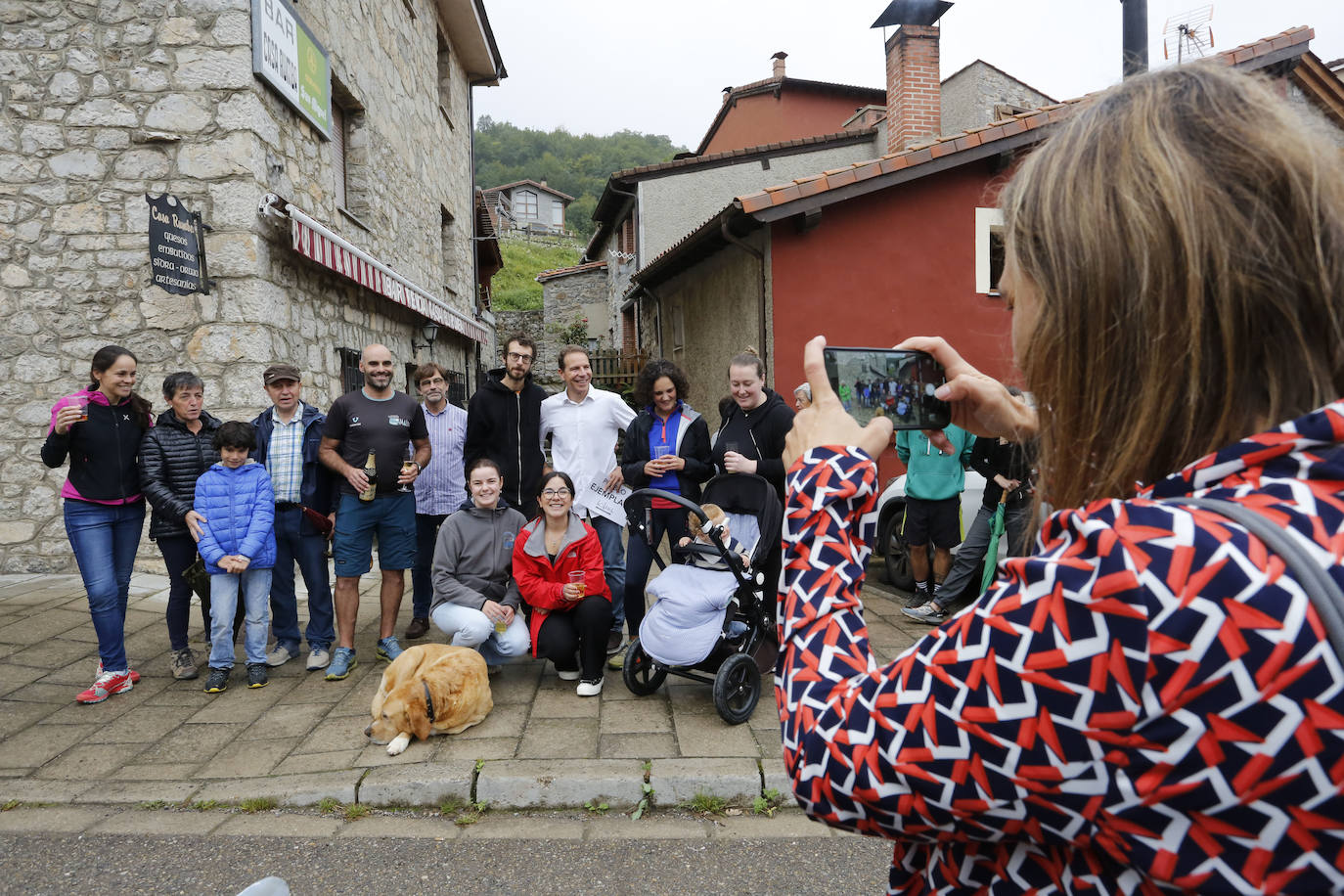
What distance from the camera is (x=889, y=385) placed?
1210 mm

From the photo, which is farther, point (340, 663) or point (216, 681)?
point (340, 663)

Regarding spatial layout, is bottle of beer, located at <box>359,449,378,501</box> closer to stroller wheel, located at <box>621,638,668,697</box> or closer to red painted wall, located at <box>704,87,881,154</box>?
stroller wheel, located at <box>621,638,668,697</box>

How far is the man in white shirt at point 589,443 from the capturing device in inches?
→ 217

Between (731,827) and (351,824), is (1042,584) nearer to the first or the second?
(731,827)

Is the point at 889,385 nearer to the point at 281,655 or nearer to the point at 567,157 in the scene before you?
the point at 281,655

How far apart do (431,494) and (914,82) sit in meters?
10.3

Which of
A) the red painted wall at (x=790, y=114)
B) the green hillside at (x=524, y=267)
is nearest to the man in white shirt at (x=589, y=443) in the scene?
the red painted wall at (x=790, y=114)

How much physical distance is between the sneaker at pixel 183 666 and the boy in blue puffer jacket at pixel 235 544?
0.79 feet

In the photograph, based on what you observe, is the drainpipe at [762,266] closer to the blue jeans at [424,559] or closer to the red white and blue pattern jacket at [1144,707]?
the blue jeans at [424,559]

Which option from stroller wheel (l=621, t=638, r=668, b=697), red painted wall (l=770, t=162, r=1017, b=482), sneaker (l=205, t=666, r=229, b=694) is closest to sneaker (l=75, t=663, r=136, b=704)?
sneaker (l=205, t=666, r=229, b=694)

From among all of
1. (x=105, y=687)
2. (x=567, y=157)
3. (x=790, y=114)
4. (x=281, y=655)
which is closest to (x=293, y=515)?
(x=281, y=655)

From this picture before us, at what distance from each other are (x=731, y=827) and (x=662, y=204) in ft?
54.3

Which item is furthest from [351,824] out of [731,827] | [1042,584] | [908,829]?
[1042,584]

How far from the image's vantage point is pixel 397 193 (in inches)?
453
